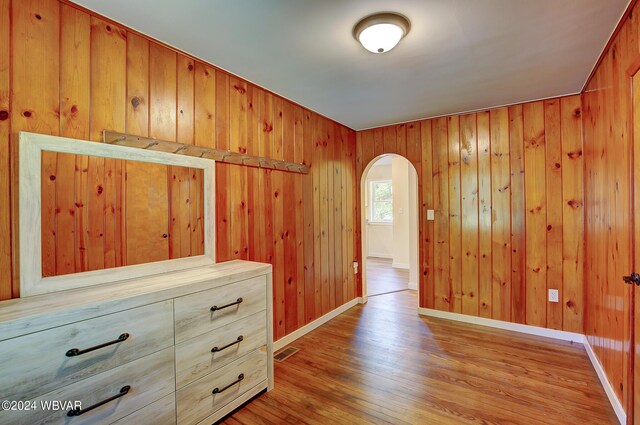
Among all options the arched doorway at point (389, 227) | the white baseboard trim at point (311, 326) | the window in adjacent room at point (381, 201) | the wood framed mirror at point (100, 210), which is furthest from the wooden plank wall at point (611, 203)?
the window in adjacent room at point (381, 201)

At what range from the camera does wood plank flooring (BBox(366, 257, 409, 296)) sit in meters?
4.66

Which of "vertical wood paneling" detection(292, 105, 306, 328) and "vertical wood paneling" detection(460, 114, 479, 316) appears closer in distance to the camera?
"vertical wood paneling" detection(292, 105, 306, 328)

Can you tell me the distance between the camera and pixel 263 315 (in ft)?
6.66

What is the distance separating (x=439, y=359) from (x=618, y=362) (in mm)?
1128

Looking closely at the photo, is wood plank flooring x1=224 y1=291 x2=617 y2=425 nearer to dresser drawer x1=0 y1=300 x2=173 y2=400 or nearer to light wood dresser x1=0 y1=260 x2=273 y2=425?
light wood dresser x1=0 y1=260 x2=273 y2=425

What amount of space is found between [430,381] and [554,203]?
6.95ft

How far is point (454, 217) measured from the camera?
3334 millimetres

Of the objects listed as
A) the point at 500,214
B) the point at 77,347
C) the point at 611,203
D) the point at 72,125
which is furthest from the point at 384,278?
the point at 72,125

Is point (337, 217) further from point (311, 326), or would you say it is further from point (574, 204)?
point (574, 204)

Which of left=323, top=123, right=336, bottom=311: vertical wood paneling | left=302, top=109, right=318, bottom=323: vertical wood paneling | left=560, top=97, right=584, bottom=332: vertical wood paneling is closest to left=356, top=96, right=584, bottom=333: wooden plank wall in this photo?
left=560, top=97, right=584, bottom=332: vertical wood paneling

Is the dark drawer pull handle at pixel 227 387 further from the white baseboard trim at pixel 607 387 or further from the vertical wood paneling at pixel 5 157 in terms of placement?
the white baseboard trim at pixel 607 387

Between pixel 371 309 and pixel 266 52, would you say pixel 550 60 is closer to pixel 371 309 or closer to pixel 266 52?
pixel 266 52

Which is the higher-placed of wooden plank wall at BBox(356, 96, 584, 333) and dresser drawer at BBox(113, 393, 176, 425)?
wooden plank wall at BBox(356, 96, 584, 333)

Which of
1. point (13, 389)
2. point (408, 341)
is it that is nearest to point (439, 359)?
point (408, 341)
